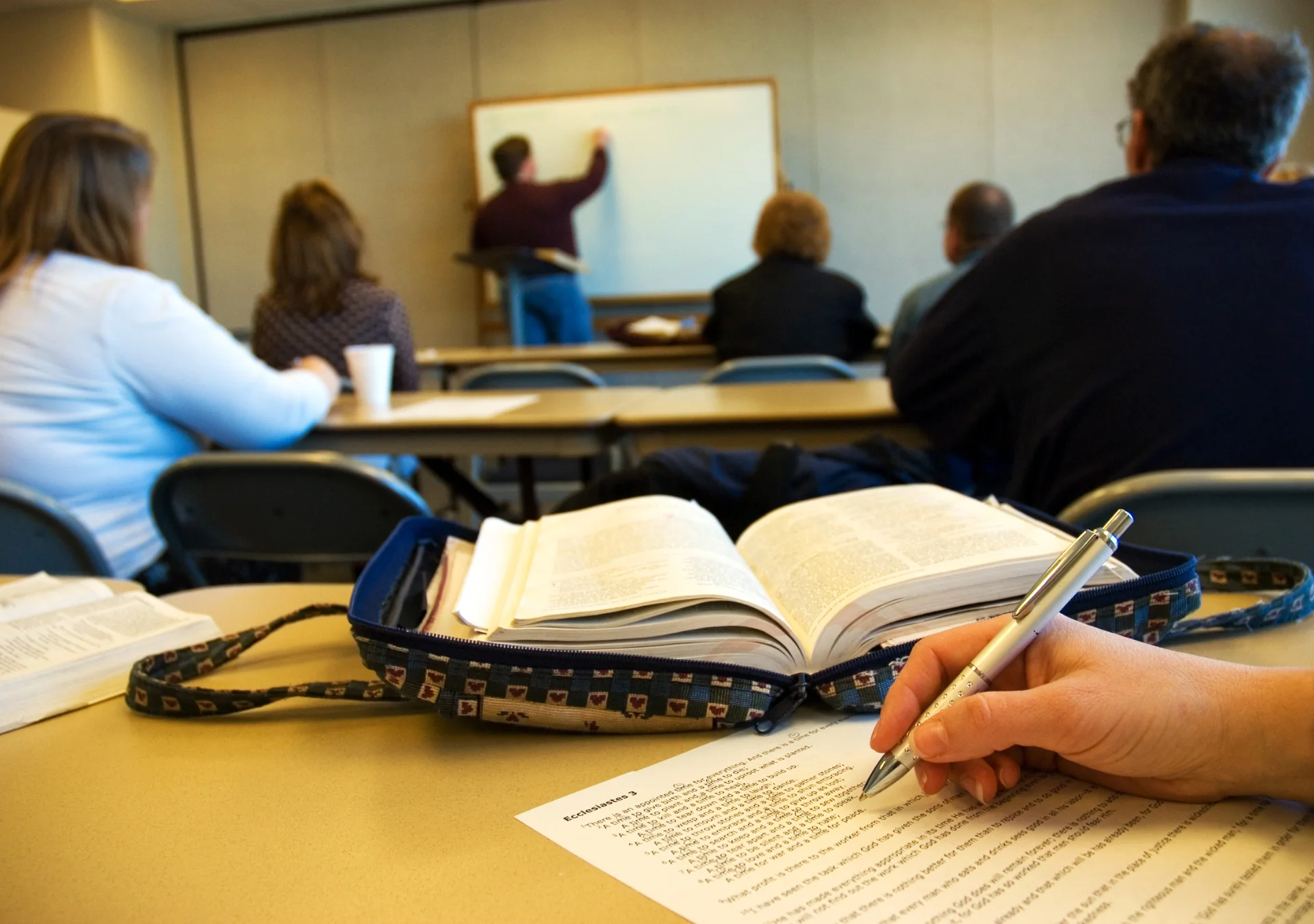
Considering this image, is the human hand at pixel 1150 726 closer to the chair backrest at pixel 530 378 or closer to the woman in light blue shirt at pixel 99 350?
the woman in light blue shirt at pixel 99 350

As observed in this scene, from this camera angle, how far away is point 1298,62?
1.41 m

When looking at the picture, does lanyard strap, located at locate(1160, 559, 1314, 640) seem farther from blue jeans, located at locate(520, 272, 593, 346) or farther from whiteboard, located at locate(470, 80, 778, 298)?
whiteboard, located at locate(470, 80, 778, 298)

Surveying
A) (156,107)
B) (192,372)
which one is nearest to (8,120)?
(156,107)

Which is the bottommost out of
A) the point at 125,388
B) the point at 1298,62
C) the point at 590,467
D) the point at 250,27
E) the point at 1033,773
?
the point at 590,467

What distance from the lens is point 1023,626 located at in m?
0.47

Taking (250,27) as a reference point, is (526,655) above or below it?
below

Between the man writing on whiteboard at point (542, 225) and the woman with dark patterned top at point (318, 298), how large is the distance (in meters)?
2.50

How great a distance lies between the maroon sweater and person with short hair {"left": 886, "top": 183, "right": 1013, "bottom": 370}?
10.0 feet

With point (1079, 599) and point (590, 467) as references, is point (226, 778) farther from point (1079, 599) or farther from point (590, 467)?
point (590, 467)

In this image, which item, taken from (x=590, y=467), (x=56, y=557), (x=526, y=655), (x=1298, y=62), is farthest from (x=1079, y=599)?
(x=590, y=467)

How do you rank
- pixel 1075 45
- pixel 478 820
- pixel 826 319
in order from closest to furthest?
pixel 478 820 < pixel 826 319 < pixel 1075 45

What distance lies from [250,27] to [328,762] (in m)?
7.65

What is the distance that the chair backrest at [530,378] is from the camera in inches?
122

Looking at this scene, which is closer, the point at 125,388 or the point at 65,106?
the point at 125,388
